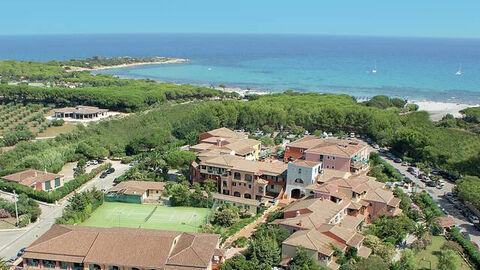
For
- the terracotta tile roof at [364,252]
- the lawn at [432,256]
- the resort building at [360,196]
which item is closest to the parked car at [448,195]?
the resort building at [360,196]

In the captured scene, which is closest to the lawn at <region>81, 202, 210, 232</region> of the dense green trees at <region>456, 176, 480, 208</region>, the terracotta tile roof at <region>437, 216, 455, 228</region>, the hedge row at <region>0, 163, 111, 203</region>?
the hedge row at <region>0, 163, 111, 203</region>

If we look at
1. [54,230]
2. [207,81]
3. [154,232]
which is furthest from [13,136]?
[207,81]

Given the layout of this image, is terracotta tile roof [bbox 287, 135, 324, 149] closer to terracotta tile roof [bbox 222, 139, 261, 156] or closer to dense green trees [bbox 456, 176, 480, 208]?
terracotta tile roof [bbox 222, 139, 261, 156]

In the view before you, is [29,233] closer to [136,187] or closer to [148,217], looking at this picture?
[148,217]

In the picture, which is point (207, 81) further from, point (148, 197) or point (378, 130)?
point (148, 197)

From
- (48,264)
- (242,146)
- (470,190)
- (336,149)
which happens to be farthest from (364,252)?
(242,146)

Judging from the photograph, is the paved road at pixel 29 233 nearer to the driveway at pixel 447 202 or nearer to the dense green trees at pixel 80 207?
the dense green trees at pixel 80 207

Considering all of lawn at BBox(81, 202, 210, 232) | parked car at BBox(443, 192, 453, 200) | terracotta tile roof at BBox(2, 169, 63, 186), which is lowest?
lawn at BBox(81, 202, 210, 232)
